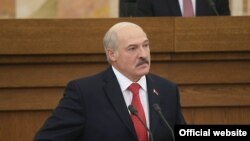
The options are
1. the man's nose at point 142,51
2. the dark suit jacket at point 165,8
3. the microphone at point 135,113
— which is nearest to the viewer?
the microphone at point 135,113

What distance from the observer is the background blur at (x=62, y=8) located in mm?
6605

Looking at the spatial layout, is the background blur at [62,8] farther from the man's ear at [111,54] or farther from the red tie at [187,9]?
the man's ear at [111,54]

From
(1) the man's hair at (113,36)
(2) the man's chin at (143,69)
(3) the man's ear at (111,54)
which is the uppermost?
(1) the man's hair at (113,36)

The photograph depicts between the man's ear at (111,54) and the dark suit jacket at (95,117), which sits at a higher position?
the man's ear at (111,54)

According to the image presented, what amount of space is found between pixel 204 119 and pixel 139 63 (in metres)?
1.32

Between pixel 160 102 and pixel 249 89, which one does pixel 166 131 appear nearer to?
pixel 160 102

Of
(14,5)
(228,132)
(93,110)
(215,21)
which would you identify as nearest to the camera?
(228,132)

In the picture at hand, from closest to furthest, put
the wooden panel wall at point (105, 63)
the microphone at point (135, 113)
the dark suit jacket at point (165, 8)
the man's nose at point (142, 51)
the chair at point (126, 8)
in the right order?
the microphone at point (135, 113)
the man's nose at point (142, 51)
the wooden panel wall at point (105, 63)
the dark suit jacket at point (165, 8)
the chair at point (126, 8)

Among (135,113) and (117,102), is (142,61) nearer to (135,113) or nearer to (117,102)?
(117,102)

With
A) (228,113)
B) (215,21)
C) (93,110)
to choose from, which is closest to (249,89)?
(228,113)

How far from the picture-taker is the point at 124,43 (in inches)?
133

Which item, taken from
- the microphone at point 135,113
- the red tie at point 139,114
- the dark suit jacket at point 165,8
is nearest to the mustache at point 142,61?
the red tie at point 139,114

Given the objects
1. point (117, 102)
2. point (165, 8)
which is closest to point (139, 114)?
point (117, 102)

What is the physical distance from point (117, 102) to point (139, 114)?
121 millimetres
